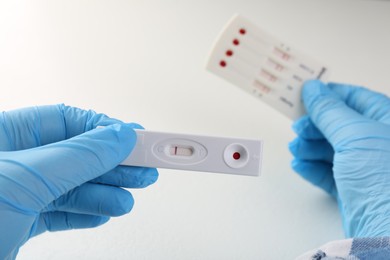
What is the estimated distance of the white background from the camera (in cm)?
87

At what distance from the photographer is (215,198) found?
96 centimetres

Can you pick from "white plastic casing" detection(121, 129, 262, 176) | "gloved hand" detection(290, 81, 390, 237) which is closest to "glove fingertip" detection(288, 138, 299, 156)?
"gloved hand" detection(290, 81, 390, 237)

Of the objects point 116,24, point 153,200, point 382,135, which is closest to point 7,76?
point 116,24

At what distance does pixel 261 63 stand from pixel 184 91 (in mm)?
239

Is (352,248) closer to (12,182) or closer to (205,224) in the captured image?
(205,224)

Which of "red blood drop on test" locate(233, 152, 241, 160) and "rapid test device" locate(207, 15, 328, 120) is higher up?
"rapid test device" locate(207, 15, 328, 120)

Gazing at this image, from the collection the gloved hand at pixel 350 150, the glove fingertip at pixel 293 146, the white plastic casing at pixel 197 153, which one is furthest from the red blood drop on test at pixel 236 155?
the glove fingertip at pixel 293 146

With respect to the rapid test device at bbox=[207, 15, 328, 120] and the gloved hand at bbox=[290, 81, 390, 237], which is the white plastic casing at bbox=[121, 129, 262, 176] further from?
the rapid test device at bbox=[207, 15, 328, 120]

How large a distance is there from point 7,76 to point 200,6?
0.56 m

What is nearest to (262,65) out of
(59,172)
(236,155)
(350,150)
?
(350,150)

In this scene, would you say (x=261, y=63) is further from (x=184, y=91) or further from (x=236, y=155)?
(x=236, y=155)

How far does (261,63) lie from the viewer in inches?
41.6

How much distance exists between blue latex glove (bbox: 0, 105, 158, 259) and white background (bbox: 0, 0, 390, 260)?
11cm

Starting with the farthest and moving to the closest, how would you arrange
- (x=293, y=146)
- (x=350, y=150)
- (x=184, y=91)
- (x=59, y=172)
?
1. (x=184, y=91)
2. (x=293, y=146)
3. (x=350, y=150)
4. (x=59, y=172)
